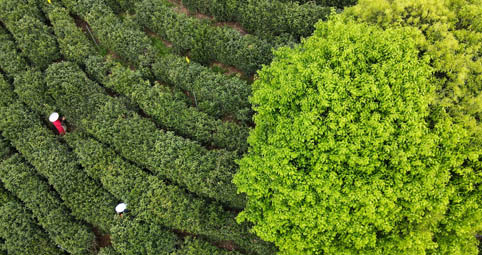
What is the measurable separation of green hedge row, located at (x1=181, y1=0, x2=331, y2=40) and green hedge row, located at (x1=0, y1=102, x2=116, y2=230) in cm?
1519

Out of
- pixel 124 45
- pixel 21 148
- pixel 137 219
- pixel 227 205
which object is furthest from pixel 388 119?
pixel 21 148

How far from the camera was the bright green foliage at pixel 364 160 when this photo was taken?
1259cm

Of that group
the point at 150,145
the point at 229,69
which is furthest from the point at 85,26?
the point at 150,145

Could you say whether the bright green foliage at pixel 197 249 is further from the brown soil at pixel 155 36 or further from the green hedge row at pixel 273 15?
the brown soil at pixel 155 36

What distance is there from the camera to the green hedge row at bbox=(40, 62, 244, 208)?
1845 cm

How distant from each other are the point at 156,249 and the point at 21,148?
12.0 m

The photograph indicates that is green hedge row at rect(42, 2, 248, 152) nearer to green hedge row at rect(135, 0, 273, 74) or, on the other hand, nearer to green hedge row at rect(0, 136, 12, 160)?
green hedge row at rect(135, 0, 273, 74)

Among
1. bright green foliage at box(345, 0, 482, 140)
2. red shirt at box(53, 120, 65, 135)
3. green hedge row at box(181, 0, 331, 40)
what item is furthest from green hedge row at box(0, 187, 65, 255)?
bright green foliage at box(345, 0, 482, 140)

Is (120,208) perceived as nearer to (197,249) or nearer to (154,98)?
(197,249)

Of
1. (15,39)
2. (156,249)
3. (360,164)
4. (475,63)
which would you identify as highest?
(475,63)

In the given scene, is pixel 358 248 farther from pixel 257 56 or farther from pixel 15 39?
pixel 15 39

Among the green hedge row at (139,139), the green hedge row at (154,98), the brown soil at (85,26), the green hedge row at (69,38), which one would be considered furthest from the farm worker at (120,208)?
the brown soil at (85,26)

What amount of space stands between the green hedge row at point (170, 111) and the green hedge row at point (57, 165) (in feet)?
18.1

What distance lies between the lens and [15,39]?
2492cm
